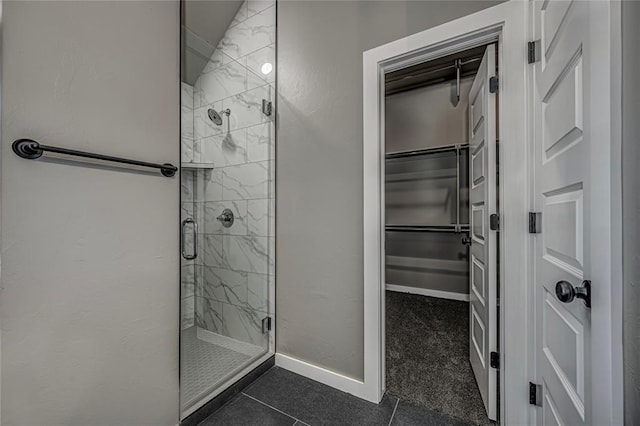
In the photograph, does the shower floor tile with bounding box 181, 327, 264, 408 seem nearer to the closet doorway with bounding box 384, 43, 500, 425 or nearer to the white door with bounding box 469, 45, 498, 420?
the closet doorway with bounding box 384, 43, 500, 425

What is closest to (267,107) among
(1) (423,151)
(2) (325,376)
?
(2) (325,376)

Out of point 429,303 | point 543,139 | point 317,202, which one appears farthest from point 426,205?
point 543,139

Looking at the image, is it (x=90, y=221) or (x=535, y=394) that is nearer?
(x=90, y=221)

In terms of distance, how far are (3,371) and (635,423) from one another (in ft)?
5.29

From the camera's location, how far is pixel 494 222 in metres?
1.34

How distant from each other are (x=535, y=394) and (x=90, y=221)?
1.94 m

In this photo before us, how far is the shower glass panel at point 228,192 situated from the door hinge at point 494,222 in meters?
1.32

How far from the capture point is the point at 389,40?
1.52 meters

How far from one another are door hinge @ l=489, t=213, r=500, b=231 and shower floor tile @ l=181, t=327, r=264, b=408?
1.63 m

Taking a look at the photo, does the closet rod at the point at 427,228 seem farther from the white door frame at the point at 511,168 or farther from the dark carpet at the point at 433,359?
the white door frame at the point at 511,168

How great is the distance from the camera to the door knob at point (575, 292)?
0.69 metres

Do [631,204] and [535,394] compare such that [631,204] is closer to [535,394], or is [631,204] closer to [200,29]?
[535,394]

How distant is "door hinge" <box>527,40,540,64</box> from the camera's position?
1.13 metres

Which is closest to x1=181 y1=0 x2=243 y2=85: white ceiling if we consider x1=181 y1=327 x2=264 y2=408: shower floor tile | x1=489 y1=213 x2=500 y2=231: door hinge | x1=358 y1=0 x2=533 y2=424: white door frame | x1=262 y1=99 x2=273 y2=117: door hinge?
x1=262 y1=99 x2=273 y2=117: door hinge
